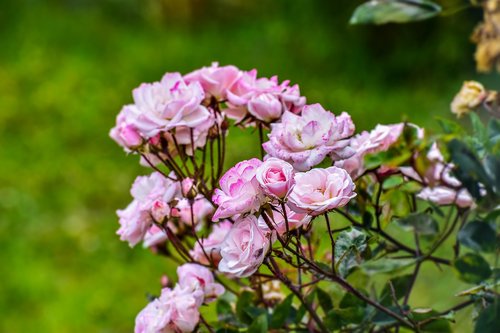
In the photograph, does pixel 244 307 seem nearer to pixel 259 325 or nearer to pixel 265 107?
pixel 259 325

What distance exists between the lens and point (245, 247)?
79 centimetres

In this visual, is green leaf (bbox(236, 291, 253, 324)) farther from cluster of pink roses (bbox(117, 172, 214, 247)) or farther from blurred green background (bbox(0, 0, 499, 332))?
blurred green background (bbox(0, 0, 499, 332))

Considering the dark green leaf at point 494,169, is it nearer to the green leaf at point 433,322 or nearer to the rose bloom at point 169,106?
the green leaf at point 433,322

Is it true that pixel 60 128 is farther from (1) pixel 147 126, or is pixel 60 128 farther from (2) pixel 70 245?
(1) pixel 147 126

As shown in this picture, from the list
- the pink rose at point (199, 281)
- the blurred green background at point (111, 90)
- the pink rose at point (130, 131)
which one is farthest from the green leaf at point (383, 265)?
the blurred green background at point (111, 90)

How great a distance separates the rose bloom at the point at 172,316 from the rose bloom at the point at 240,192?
0.55 feet

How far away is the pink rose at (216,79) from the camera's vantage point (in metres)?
0.98

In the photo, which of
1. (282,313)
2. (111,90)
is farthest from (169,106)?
(111,90)

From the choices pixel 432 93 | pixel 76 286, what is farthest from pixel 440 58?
pixel 76 286

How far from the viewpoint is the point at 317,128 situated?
831mm

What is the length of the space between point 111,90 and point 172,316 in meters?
3.81

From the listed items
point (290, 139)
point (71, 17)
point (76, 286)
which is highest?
point (71, 17)

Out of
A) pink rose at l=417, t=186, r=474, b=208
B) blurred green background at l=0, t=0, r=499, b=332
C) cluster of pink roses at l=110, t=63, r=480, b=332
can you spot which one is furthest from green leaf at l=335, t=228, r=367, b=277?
blurred green background at l=0, t=0, r=499, b=332

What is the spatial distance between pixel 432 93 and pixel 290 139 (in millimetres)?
3559
